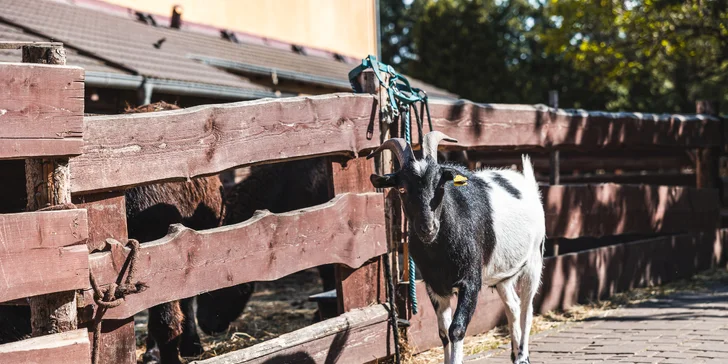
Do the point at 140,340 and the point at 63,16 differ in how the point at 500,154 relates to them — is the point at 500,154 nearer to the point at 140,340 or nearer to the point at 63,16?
the point at 63,16

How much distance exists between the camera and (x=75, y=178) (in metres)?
4.04

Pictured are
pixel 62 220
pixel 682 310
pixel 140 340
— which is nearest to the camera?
pixel 62 220

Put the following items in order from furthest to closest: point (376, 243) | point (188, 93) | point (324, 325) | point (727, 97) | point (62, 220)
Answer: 1. point (727, 97)
2. point (188, 93)
3. point (376, 243)
4. point (324, 325)
5. point (62, 220)

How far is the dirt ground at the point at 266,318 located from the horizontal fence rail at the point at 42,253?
2.98 meters

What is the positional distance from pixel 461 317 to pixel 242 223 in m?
1.47

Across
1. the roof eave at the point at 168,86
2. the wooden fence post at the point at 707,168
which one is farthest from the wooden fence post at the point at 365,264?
the wooden fence post at the point at 707,168

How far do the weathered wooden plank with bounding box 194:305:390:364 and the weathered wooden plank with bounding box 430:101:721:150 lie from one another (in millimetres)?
1720

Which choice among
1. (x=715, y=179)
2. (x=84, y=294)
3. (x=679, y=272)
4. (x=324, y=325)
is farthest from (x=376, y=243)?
(x=715, y=179)

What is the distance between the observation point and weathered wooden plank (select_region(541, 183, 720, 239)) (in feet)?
27.4

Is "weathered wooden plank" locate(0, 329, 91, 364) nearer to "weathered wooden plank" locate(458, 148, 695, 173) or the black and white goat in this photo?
the black and white goat

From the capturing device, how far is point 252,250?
502 centimetres

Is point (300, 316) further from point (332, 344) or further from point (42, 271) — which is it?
point (42, 271)

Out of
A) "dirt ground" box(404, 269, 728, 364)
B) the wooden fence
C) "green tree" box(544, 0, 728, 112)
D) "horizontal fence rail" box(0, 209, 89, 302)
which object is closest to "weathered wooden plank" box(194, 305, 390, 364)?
the wooden fence

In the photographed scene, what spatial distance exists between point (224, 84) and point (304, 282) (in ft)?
9.44
